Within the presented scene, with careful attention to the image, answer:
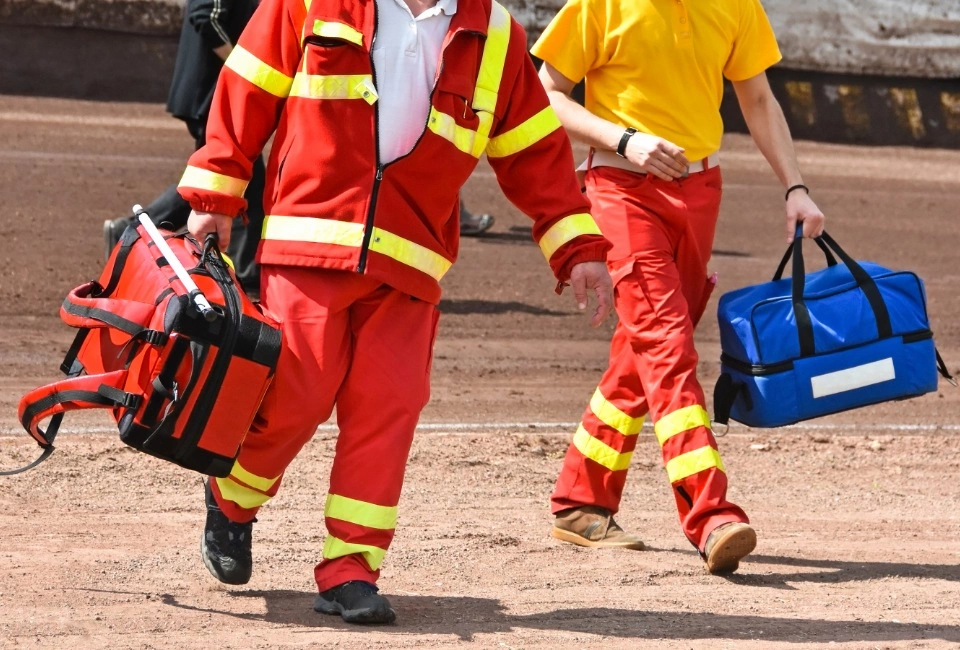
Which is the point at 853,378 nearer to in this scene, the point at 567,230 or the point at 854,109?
the point at 567,230

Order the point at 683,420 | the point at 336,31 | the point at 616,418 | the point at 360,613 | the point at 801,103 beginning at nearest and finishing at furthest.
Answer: the point at 336,31 < the point at 360,613 < the point at 683,420 < the point at 616,418 < the point at 801,103

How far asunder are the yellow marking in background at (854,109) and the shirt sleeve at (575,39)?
12.5 m

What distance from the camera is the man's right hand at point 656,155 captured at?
16.9 ft

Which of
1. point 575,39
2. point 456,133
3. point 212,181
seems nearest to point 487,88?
point 456,133

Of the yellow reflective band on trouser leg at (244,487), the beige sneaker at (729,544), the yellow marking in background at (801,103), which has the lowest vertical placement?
the yellow marking in background at (801,103)

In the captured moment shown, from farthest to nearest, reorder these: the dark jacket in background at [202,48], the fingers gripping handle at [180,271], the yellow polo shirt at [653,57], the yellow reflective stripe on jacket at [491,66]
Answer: the dark jacket in background at [202,48] < the yellow polo shirt at [653,57] < the yellow reflective stripe on jacket at [491,66] < the fingers gripping handle at [180,271]

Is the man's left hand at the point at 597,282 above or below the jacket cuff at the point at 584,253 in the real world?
below

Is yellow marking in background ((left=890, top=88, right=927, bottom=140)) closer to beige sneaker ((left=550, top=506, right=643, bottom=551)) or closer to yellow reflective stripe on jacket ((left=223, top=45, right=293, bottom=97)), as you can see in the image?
beige sneaker ((left=550, top=506, right=643, bottom=551))

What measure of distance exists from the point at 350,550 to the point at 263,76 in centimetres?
128

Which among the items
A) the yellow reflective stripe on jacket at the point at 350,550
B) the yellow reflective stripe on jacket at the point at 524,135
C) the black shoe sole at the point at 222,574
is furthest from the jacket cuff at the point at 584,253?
the black shoe sole at the point at 222,574

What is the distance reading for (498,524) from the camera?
18.8 ft

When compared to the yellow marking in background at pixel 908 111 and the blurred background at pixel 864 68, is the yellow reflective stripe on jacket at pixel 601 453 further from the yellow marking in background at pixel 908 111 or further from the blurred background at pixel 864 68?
the yellow marking in background at pixel 908 111

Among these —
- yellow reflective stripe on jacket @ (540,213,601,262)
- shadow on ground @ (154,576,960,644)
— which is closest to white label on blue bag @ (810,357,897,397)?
shadow on ground @ (154,576,960,644)

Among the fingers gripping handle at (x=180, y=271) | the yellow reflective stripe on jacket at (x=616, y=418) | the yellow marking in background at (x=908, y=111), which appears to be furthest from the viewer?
the yellow marking in background at (x=908, y=111)
